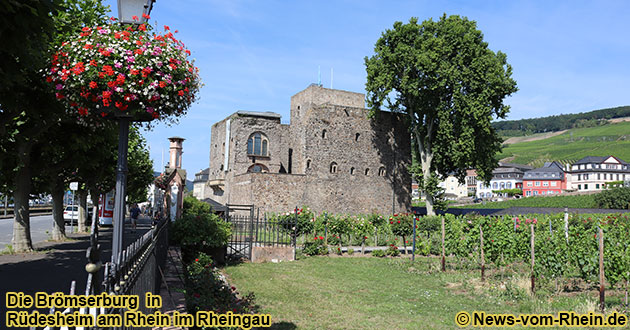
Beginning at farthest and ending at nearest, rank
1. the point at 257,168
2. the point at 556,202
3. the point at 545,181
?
the point at 545,181 → the point at 556,202 → the point at 257,168

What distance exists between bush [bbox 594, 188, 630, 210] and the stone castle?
96.0 ft

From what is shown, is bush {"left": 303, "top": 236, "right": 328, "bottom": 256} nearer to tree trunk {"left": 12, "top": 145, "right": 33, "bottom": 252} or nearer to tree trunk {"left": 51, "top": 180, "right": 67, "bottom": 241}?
tree trunk {"left": 12, "top": 145, "right": 33, "bottom": 252}

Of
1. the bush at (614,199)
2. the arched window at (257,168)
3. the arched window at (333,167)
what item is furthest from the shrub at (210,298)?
the bush at (614,199)

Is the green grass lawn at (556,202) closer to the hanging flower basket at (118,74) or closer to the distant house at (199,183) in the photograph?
the distant house at (199,183)

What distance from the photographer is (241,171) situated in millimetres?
39594

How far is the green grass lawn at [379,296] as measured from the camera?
806cm

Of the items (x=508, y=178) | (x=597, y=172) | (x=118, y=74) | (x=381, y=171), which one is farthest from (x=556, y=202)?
(x=118, y=74)

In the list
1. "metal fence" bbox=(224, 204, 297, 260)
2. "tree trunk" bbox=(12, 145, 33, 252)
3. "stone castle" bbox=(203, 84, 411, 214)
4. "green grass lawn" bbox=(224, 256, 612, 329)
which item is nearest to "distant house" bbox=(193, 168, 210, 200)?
Result: "stone castle" bbox=(203, 84, 411, 214)

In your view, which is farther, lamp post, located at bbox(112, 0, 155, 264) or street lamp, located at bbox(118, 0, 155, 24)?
street lamp, located at bbox(118, 0, 155, 24)

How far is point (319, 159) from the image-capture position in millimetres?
38812

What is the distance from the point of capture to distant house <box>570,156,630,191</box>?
321 feet

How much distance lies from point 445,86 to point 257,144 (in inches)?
652

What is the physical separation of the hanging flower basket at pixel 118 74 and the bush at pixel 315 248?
1305 centimetres

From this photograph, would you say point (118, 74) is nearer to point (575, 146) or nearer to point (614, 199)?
point (614, 199)
